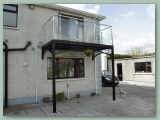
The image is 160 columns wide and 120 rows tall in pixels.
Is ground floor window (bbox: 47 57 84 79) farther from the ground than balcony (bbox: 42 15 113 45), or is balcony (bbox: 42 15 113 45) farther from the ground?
balcony (bbox: 42 15 113 45)

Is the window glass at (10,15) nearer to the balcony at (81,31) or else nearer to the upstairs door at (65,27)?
the balcony at (81,31)

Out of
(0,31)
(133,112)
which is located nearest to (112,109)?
(133,112)

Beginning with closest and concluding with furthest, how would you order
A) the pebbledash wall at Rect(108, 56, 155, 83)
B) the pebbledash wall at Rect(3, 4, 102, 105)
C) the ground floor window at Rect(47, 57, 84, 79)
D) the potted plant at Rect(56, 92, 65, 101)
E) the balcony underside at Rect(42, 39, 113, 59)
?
the balcony underside at Rect(42, 39, 113, 59) → the pebbledash wall at Rect(3, 4, 102, 105) → the potted plant at Rect(56, 92, 65, 101) → the ground floor window at Rect(47, 57, 84, 79) → the pebbledash wall at Rect(108, 56, 155, 83)

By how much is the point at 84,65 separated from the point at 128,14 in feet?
13.0

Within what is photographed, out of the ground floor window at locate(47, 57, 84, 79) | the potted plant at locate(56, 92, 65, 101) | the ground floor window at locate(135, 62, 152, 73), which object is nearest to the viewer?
the potted plant at locate(56, 92, 65, 101)

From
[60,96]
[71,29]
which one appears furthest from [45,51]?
[60,96]

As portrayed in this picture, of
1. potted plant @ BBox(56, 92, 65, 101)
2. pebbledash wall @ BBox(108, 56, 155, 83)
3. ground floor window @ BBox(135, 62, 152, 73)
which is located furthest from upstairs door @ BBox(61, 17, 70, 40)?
ground floor window @ BBox(135, 62, 152, 73)

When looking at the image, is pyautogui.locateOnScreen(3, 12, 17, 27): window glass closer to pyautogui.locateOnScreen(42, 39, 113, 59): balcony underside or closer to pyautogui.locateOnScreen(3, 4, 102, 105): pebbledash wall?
pyautogui.locateOnScreen(3, 4, 102, 105): pebbledash wall

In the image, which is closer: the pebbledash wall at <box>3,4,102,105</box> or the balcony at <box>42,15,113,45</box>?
the pebbledash wall at <box>3,4,102,105</box>

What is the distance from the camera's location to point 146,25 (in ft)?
22.8

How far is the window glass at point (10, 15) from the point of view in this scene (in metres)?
6.69

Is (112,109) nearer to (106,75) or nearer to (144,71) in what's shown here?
(106,75)

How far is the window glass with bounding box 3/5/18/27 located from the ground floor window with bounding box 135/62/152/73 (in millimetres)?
12023

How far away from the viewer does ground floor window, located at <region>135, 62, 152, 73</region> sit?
515 inches
